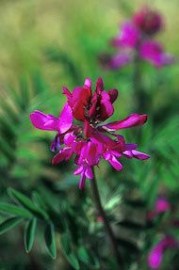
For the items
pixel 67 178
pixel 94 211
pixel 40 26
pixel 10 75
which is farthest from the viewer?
pixel 40 26

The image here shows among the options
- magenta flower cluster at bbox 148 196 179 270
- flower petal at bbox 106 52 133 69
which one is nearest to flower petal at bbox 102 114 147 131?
magenta flower cluster at bbox 148 196 179 270

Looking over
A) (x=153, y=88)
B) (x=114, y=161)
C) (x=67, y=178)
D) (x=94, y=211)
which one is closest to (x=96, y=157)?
(x=114, y=161)

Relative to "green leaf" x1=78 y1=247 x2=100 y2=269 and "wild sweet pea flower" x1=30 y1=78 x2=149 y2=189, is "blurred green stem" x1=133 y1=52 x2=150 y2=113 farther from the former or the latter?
"wild sweet pea flower" x1=30 y1=78 x2=149 y2=189

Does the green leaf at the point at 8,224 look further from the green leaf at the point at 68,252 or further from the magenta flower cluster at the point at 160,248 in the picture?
the magenta flower cluster at the point at 160,248

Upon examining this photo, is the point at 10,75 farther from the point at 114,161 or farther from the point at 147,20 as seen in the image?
the point at 114,161

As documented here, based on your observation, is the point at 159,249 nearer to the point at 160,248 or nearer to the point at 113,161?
the point at 160,248

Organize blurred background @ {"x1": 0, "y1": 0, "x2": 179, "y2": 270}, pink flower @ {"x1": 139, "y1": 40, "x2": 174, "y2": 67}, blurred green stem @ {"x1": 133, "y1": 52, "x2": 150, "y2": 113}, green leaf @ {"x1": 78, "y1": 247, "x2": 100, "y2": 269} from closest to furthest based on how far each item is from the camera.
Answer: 1. green leaf @ {"x1": 78, "y1": 247, "x2": 100, "y2": 269}
2. blurred background @ {"x1": 0, "y1": 0, "x2": 179, "y2": 270}
3. pink flower @ {"x1": 139, "y1": 40, "x2": 174, "y2": 67}
4. blurred green stem @ {"x1": 133, "y1": 52, "x2": 150, "y2": 113}
